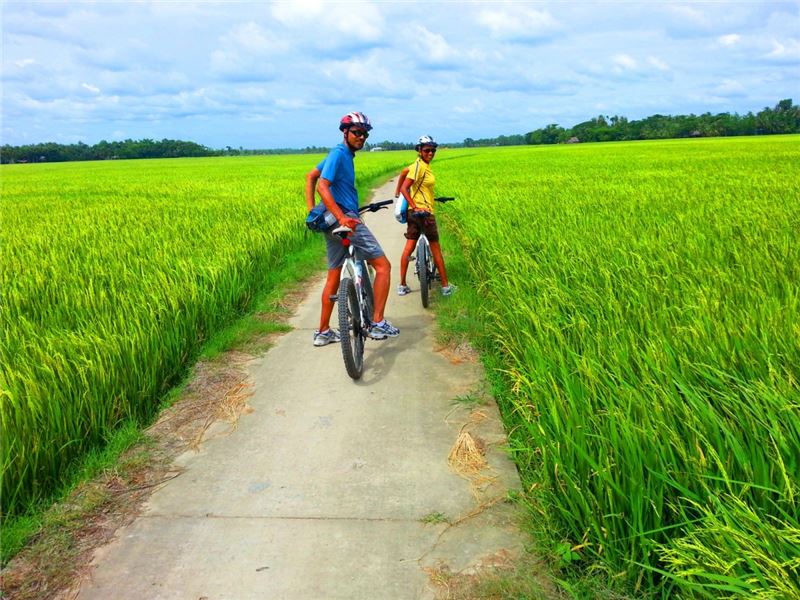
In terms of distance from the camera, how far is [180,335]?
430cm

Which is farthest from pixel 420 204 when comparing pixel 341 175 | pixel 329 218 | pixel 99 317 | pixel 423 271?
pixel 99 317

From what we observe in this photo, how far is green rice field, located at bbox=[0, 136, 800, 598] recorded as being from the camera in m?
1.79

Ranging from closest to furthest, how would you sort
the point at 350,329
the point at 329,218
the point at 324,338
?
the point at 350,329 < the point at 329,218 < the point at 324,338

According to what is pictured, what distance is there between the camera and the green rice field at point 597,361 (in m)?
1.79

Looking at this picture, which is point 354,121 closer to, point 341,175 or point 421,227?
point 341,175

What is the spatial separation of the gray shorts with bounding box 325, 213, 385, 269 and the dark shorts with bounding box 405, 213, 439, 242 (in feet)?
5.31

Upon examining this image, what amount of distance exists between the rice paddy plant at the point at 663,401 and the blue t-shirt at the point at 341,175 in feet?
4.44

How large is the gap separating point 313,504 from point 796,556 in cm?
180

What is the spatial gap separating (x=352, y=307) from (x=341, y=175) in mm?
987

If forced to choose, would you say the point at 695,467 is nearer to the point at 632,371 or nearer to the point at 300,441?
the point at 632,371

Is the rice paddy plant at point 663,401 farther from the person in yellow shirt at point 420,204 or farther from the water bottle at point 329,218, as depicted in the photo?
the water bottle at point 329,218

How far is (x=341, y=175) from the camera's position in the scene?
4074 mm

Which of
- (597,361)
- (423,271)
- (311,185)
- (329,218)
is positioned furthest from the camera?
(423,271)

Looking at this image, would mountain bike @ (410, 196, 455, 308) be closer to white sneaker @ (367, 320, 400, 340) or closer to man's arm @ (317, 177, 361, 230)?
white sneaker @ (367, 320, 400, 340)
